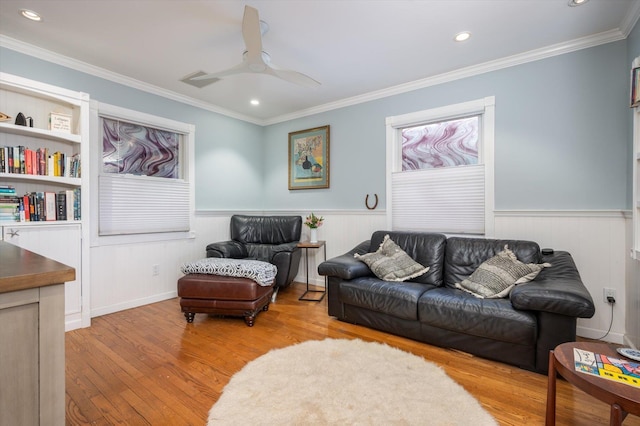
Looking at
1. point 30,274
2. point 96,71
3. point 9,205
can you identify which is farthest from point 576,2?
point 9,205

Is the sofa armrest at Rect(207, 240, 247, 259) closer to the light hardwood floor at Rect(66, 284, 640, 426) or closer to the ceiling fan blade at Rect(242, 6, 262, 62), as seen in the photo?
the light hardwood floor at Rect(66, 284, 640, 426)

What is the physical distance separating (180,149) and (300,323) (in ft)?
9.64

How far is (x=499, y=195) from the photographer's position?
3.21 meters

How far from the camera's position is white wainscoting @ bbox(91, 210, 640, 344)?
2.66 meters

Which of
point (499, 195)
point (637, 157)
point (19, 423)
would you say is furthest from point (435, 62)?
point (19, 423)

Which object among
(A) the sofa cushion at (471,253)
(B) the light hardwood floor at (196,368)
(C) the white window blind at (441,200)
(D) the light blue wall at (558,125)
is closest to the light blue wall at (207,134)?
(B) the light hardwood floor at (196,368)

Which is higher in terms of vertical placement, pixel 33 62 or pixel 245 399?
pixel 33 62

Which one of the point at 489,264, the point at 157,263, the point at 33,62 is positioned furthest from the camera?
the point at 157,263

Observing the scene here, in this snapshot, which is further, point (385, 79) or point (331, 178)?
point (331, 178)

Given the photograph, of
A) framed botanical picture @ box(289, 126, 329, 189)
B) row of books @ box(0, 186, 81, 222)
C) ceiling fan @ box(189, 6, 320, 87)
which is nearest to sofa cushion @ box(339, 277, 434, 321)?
framed botanical picture @ box(289, 126, 329, 189)

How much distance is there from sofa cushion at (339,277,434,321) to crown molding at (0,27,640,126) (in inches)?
93.8

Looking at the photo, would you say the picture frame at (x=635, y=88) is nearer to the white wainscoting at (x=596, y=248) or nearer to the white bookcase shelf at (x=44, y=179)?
the white wainscoting at (x=596, y=248)

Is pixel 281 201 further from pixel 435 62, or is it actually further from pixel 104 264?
pixel 435 62

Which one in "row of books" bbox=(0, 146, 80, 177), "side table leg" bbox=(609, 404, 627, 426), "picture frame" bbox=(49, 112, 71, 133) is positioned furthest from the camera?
"picture frame" bbox=(49, 112, 71, 133)
